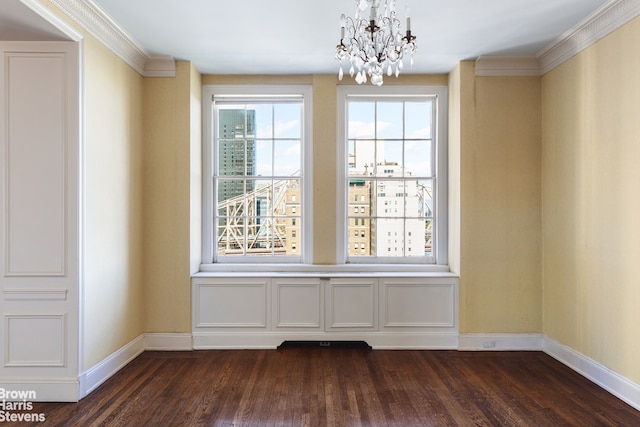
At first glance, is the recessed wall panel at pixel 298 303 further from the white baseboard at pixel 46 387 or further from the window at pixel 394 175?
the white baseboard at pixel 46 387

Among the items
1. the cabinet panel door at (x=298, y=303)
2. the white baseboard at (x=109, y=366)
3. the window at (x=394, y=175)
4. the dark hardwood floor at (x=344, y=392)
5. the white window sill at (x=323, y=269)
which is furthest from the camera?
the window at (x=394, y=175)

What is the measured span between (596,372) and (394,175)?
101 inches

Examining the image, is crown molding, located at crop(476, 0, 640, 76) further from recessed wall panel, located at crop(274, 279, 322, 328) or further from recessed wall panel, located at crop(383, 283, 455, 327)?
recessed wall panel, located at crop(274, 279, 322, 328)

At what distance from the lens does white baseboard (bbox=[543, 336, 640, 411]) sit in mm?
2799

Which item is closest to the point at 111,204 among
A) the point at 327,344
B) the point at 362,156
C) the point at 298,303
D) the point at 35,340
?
the point at 35,340

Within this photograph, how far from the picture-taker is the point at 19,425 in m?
2.52

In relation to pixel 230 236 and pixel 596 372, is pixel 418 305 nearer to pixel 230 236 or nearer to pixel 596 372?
pixel 596 372

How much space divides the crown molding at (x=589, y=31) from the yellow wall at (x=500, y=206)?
0.89 feet

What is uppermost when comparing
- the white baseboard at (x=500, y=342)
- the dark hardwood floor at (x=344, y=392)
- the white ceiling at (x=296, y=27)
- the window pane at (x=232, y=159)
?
the white ceiling at (x=296, y=27)

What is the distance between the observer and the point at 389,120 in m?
4.33

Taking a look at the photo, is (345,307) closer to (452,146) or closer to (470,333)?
(470,333)

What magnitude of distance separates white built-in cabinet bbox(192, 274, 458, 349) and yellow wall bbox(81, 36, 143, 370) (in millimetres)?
681

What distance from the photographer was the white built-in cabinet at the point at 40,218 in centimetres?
280

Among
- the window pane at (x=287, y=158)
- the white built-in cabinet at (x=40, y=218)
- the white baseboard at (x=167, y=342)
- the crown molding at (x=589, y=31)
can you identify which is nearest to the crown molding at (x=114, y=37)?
the white built-in cabinet at (x=40, y=218)
